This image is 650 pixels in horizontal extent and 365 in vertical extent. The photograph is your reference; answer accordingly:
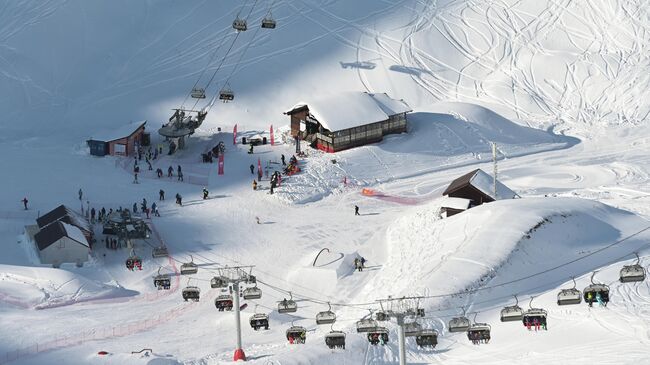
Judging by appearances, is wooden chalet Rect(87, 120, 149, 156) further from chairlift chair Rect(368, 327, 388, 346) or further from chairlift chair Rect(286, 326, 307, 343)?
chairlift chair Rect(368, 327, 388, 346)

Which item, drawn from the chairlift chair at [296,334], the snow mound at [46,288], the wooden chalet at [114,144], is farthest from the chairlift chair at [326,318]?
the wooden chalet at [114,144]

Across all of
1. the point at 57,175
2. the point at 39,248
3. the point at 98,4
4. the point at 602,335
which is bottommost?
the point at 602,335

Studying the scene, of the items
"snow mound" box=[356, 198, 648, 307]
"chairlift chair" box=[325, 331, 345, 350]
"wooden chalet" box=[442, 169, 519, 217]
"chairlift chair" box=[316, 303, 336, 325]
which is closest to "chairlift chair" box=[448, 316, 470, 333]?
"chairlift chair" box=[316, 303, 336, 325]

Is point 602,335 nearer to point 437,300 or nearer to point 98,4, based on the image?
point 437,300

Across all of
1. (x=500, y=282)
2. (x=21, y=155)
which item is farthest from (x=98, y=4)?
(x=500, y=282)

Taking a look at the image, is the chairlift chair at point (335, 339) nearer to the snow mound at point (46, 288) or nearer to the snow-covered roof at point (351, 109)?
the snow mound at point (46, 288)

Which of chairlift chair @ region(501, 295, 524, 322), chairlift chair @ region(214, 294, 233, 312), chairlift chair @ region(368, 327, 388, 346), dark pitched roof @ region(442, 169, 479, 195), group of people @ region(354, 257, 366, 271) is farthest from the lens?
dark pitched roof @ region(442, 169, 479, 195)

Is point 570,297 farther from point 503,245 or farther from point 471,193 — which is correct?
point 471,193

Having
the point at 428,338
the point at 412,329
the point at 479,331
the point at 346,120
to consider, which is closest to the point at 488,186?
the point at 346,120

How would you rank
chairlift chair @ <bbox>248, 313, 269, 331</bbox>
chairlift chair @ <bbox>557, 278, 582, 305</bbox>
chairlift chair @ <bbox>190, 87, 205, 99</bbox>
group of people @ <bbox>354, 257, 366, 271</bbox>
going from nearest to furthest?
chairlift chair @ <bbox>557, 278, 582, 305</bbox> → chairlift chair @ <bbox>248, 313, 269, 331</bbox> → group of people @ <bbox>354, 257, 366, 271</bbox> → chairlift chair @ <bbox>190, 87, 205, 99</bbox>
